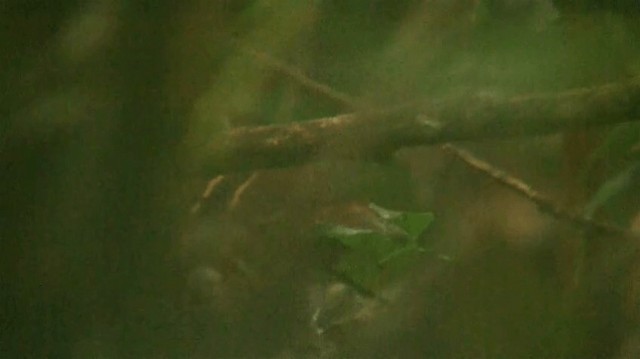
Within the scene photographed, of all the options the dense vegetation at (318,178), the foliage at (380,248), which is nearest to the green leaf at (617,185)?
the dense vegetation at (318,178)

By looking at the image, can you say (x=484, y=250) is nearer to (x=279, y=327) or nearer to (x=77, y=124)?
(x=279, y=327)

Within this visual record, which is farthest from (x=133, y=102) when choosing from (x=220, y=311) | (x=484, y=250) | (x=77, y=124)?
(x=484, y=250)

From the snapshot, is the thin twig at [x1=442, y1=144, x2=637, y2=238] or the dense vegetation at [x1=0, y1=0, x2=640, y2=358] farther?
the thin twig at [x1=442, y1=144, x2=637, y2=238]

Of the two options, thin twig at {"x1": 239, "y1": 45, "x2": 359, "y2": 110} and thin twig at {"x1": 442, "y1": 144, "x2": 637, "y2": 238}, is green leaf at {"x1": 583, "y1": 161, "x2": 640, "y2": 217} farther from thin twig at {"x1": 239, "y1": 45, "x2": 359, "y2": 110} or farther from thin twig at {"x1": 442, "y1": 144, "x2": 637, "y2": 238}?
thin twig at {"x1": 239, "y1": 45, "x2": 359, "y2": 110}

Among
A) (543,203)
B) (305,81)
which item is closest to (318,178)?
(305,81)

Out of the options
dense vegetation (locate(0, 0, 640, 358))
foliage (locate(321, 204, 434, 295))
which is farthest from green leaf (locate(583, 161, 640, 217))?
foliage (locate(321, 204, 434, 295))

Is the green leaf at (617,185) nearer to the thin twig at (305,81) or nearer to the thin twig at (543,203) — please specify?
the thin twig at (543,203)

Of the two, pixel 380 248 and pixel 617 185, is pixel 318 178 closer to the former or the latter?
pixel 380 248
